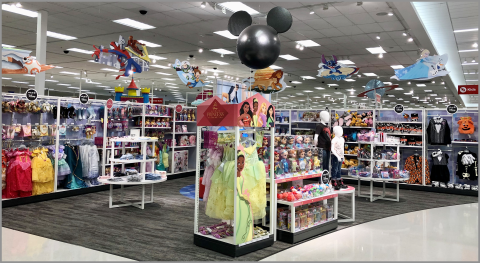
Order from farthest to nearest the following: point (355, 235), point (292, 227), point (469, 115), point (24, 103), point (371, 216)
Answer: point (469, 115) → point (24, 103) → point (371, 216) → point (355, 235) → point (292, 227)

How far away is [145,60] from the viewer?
752 centimetres

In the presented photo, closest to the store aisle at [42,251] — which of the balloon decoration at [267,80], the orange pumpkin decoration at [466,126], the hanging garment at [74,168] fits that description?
the hanging garment at [74,168]

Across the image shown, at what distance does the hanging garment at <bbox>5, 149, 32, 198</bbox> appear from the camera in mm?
6391

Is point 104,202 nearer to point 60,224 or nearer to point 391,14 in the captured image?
point 60,224

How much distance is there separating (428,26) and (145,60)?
23.4 feet

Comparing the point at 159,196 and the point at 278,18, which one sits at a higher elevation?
the point at 278,18

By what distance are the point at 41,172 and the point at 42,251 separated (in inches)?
123

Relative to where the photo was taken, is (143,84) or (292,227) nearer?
(292,227)

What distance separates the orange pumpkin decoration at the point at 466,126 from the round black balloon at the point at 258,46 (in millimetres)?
Result: 7350

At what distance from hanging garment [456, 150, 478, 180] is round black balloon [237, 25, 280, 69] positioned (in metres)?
7.26

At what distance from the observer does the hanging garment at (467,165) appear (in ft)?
27.6

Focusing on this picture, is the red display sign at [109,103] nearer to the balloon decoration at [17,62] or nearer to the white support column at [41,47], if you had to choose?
the white support column at [41,47]

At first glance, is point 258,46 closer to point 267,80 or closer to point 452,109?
point 267,80

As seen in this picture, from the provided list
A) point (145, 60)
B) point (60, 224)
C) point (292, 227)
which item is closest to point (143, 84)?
point (145, 60)
